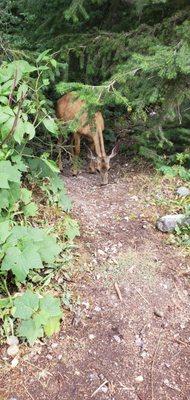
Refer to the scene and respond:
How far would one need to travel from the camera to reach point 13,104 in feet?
13.5

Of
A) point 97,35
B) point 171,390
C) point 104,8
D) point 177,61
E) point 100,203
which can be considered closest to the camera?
point 171,390

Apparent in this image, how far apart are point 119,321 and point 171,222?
138cm

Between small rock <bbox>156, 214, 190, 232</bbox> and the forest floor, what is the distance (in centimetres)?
8

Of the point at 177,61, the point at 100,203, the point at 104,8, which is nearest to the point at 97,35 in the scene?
the point at 104,8

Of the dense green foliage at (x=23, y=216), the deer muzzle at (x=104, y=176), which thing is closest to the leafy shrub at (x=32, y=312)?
the dense green foliage at (x=23, y=216)

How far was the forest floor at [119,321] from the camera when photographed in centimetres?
311

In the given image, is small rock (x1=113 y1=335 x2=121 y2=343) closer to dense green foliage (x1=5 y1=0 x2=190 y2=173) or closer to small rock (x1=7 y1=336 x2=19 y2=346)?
small rock (x1=7 y1=336 x2=19 y2=346)

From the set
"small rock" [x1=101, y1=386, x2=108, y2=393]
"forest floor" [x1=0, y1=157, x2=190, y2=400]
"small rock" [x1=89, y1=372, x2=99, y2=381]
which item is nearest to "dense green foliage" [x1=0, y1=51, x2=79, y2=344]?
"forest floor" [x1=0, y1=157, x2=190, y2=400]

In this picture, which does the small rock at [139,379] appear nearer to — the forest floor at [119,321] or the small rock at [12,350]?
the forest floor at [119,321]

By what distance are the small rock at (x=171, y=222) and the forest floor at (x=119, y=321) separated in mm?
78

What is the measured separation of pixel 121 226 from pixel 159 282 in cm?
83

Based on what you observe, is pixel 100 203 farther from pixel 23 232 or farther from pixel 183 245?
pixel 23 232

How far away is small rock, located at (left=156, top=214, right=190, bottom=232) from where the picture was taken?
4.53m

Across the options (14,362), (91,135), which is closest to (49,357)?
(14,362)
